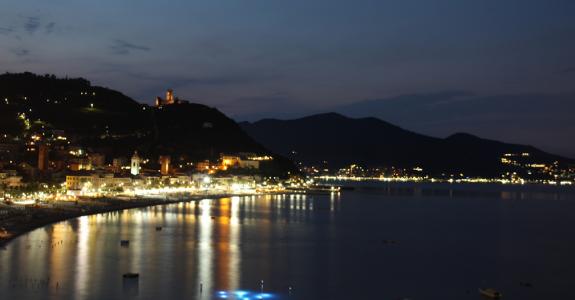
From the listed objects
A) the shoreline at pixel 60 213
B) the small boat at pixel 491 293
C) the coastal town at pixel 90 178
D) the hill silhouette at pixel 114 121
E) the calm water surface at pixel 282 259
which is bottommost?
the small boat at pixel 491 293

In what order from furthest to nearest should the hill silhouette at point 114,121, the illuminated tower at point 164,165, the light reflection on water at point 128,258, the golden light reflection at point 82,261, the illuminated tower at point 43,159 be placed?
the hill silhouette at point 114,121, the illuminated tower at point 164,165, the illuminated tower at point 43,159, the light reflection on water at point 128,258, the golden light reflection at point 82,261

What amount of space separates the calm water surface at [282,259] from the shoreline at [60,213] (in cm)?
74

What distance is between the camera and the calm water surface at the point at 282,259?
1931 cm

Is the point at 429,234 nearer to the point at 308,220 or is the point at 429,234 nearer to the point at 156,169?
the point at 308,220

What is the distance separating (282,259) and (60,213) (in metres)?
16.2

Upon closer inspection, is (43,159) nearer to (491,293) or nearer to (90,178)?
(90,178)

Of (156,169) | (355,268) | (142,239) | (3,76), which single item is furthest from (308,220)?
(3,76)

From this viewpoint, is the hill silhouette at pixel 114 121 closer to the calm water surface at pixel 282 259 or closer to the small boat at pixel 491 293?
the calm water surface at pixel 282 259

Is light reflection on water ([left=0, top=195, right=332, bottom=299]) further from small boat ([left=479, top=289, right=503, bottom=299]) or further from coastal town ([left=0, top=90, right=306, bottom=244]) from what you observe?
small boat ([left=479, top=289, right=503, bottom=299])

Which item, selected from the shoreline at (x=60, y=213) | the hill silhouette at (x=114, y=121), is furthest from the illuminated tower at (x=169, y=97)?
the shoreline at (x=60, y=213)

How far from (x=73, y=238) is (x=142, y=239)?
112 inches

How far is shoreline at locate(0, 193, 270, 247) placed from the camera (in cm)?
2830

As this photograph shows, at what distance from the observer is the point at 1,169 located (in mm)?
48188

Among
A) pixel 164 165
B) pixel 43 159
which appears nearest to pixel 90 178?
pixel 43 159
